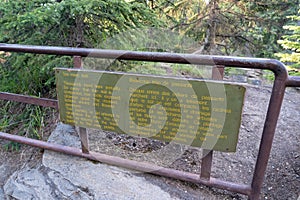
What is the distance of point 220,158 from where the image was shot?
2.29 metres

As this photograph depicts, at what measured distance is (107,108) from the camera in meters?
1.75

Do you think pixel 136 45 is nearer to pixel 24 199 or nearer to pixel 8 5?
pixel 8 5

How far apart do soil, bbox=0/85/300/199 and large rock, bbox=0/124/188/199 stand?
187mm

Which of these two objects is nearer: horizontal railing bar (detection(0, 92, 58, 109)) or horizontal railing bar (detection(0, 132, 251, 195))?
horizontal railing bar (detection(0, 132, 251, 195))

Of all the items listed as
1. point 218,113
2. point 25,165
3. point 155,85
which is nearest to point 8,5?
point 25,165

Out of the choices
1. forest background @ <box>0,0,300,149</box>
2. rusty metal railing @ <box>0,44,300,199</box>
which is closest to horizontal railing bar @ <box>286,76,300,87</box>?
→ rusty metal railing @ <box>0,44,300,199</box>

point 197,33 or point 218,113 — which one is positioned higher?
point 218,113

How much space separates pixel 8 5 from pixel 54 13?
711 mm

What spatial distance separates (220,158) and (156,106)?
1062 mm

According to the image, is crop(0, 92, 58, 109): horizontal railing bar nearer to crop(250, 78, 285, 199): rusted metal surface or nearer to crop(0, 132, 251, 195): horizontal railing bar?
crop(0, 132, 251, 195): horizontal railing bar

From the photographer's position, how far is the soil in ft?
6.23

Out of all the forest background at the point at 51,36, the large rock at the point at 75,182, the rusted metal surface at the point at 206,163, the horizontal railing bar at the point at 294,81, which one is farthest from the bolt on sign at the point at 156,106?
the forest background at the point at 51,36

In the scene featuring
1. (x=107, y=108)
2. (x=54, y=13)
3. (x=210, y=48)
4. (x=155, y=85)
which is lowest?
(x=210, y=48)

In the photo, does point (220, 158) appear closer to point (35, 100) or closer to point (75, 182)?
point (75, 182)
